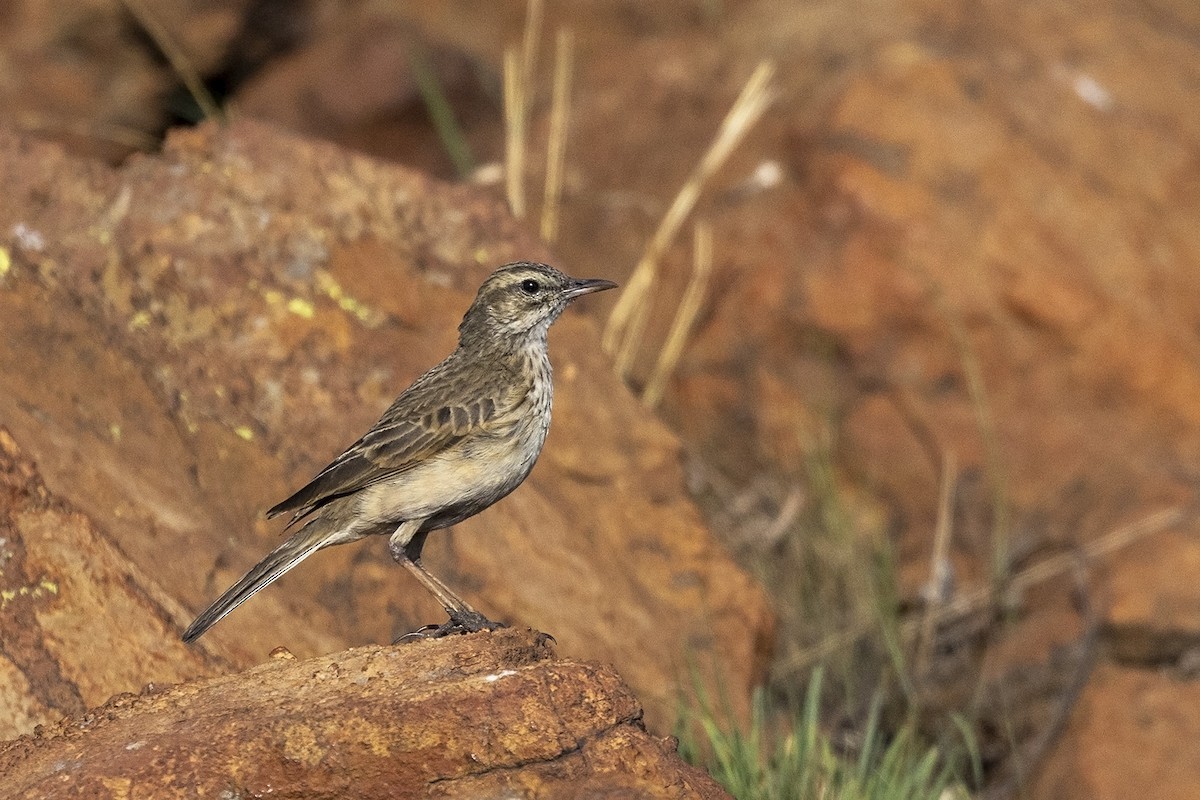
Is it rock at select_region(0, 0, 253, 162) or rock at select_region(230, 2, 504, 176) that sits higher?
rock at select_region(0, 0, 253, 162)

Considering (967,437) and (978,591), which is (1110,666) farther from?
(967,437)

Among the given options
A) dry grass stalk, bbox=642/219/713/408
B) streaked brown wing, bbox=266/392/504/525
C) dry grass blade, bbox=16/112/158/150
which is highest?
dry grass blade, bbox=16/112/158/150

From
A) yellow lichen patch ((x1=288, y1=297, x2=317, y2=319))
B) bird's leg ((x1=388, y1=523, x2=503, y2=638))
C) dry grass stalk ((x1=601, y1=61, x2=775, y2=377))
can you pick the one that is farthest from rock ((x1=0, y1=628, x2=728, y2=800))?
dry grass stalk ((x1=601, y1=61, x2=775, y2=377))

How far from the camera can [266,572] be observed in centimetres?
494

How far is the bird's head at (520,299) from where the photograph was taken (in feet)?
20.0

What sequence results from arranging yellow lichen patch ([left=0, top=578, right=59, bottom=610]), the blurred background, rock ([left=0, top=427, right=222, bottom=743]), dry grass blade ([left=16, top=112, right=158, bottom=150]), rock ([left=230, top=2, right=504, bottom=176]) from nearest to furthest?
rock ([left=0, top=427, right=222, bottom=743]) → yellow lichen patch ([left=0, top=578, right=59, bottom=610]) → the blurred background → dry grass blade ([left=16, top=112, right=158, bottom=150]) → rock ([left=230, top=2, right=504, bottom=176])

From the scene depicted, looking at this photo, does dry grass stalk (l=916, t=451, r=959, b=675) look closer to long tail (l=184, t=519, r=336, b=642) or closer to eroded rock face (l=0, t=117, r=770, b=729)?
eroded rock face (l=0, t=117, r=770, b=729)

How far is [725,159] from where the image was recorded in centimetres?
1052

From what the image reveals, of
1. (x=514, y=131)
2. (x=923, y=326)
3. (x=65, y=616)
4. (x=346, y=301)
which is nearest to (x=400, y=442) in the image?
(x=65, y=616)

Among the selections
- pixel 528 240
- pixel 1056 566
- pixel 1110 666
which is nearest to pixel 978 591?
pixel 1056 566

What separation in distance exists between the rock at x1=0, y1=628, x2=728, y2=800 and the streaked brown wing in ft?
4.69

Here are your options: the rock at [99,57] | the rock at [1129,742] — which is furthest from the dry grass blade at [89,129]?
the rock at [1129,742]

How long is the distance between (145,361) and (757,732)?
266cm

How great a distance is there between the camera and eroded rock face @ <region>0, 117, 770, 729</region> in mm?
5586
